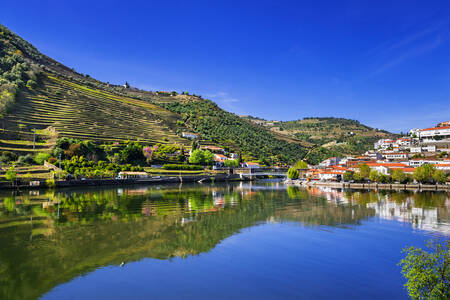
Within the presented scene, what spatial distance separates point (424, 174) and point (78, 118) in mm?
102505

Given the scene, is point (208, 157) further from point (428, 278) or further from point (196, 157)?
point (428, 278)

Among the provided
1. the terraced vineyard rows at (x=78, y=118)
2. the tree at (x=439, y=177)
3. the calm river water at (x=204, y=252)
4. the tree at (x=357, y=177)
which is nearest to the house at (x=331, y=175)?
the tree at (x=357, y=177)

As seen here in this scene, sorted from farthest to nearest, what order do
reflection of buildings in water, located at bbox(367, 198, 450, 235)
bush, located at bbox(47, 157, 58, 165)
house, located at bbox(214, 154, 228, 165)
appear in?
house, located at bbox(214, 154, 228, 165), bush, located at bbox(47, 157, 58, 165), reflection of buildings in water, located at bbox(367, 198, 450, 235)

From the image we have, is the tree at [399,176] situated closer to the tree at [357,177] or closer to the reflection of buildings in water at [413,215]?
the tree at [357,177]

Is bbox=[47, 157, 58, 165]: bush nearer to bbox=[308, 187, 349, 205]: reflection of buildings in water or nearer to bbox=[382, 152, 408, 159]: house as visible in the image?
bbox=[308, 187, 349, 205]: reflection of buildings in water

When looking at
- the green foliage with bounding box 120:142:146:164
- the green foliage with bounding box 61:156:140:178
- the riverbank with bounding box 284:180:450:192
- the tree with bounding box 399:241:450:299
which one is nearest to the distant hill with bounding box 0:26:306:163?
the green foliage with bounding box 61:156:140:178

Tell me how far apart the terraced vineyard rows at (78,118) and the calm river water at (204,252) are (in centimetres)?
5315

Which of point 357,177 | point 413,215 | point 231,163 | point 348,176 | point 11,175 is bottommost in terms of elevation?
point 413,215

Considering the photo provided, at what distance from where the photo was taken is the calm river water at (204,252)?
16.2 meters

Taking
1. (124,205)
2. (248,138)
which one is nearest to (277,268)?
(124,205)

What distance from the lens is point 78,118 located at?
105 m

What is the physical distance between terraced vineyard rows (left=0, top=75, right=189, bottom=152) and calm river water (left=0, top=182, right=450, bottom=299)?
174 ft

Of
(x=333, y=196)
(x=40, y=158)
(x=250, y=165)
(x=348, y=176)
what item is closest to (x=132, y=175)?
(x=40, y=158)

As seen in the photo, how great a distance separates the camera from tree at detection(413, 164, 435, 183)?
7425 cm
